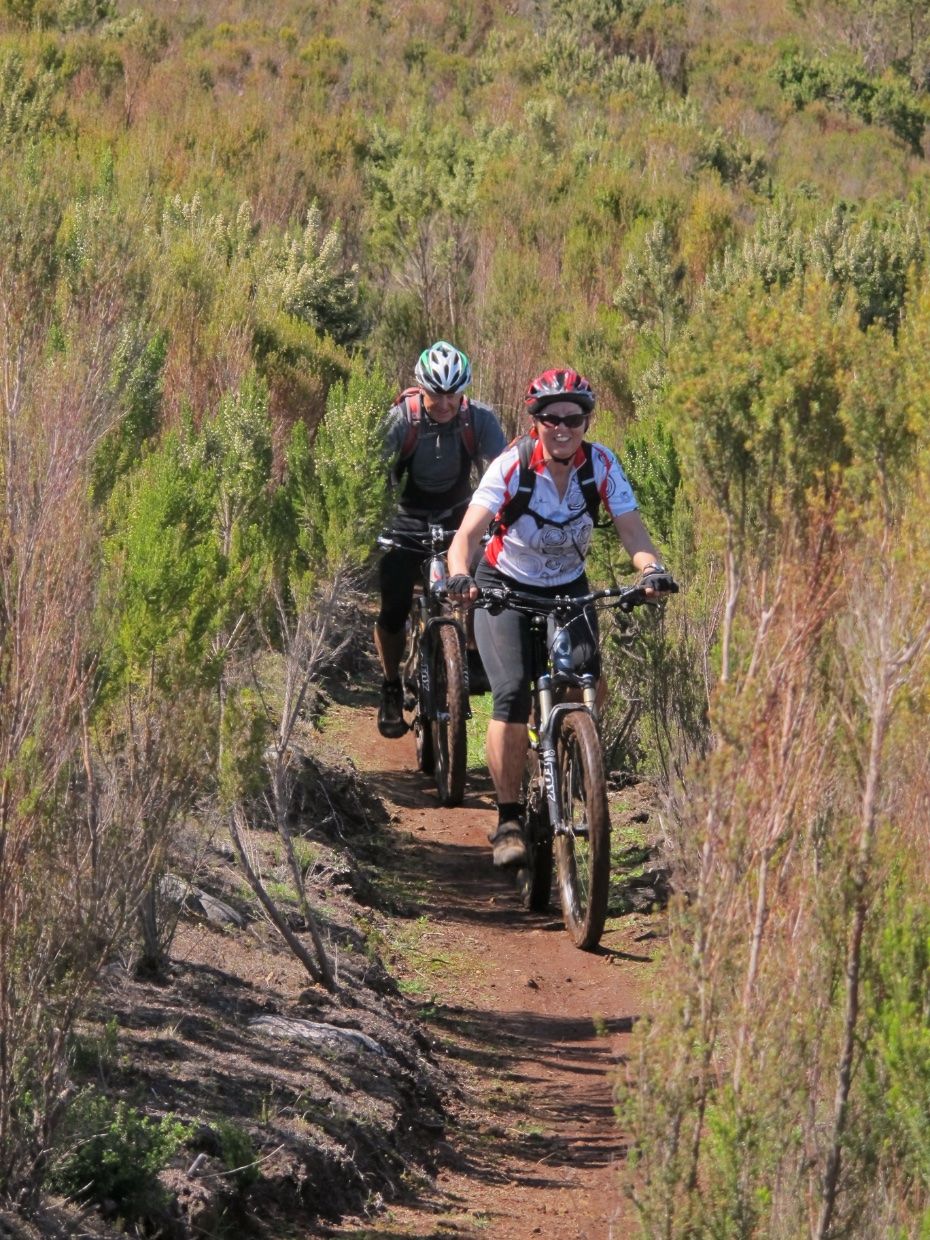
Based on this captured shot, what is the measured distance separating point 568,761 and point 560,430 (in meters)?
1.32

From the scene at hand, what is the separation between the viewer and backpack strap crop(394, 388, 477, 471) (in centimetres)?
838

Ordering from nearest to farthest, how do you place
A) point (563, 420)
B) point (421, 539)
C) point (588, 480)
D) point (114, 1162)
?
point (114, 1162) < point (563, 420) < point (588, 480) < point (421, 539)

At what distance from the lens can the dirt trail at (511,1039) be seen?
4848 mm

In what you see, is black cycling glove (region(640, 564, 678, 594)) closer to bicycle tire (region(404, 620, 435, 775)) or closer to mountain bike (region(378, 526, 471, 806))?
mountain bike (region(378, 526, 471, 806))

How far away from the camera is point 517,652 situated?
689cm

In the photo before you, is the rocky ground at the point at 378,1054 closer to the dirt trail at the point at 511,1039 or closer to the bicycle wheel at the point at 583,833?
the dirt trail at the point at 511,1039

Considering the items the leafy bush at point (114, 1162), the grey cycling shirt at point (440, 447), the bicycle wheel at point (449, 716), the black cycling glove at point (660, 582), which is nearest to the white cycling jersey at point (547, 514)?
the black cycling glove at point (660, 582)

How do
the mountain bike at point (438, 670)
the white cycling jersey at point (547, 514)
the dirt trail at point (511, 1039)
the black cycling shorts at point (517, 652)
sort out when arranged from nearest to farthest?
the dirt trail at point (511, 1039)
the white cycling jersey at point (547, 514)
the black cycling shorts at point (517, 652)
the mountain bike at point (438, 670)

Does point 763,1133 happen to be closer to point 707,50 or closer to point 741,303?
point 741,303

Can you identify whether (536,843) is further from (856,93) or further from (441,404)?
(856,93)

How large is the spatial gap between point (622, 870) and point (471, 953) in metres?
1.27

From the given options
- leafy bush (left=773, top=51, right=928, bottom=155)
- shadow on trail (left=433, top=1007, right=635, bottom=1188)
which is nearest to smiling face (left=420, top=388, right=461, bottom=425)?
shadow on trail (left=433, top=1007, right=635, bottom=1188)

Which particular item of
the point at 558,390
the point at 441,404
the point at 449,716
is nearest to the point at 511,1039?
the point at 449,716

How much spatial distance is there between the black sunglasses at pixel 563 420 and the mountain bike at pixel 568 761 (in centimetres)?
67
